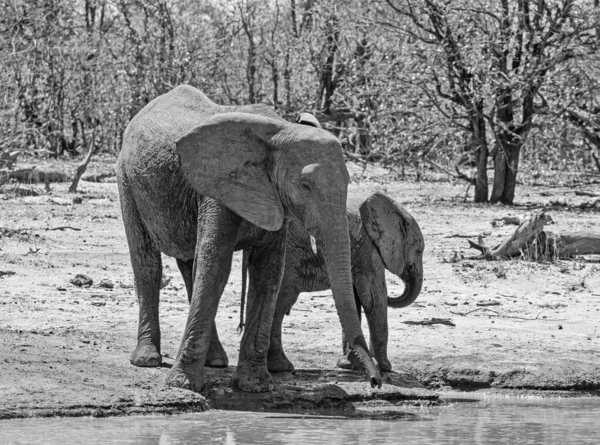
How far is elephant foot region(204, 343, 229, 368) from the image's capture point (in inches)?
301

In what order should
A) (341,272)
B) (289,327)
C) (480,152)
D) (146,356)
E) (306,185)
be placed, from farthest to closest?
(480,152) < (289,327) < (146,356) < (306,185) < (341,272)

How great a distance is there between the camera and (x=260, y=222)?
6438mm

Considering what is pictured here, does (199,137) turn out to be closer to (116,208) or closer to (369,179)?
(116,208)

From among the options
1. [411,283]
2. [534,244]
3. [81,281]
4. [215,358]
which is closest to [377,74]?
[534,244]

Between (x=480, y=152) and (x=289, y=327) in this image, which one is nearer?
(x=289, y=327)

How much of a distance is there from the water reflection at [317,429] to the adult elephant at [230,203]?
0.48m

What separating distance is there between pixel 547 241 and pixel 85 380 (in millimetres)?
6175

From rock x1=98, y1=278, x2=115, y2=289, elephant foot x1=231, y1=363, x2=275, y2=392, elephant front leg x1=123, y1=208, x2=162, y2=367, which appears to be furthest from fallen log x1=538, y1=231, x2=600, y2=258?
elephant foot x1=231, y1=363, x2=275, y2=392

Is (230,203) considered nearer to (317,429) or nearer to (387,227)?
(317,429)

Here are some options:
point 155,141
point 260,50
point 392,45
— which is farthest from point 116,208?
point 260,50

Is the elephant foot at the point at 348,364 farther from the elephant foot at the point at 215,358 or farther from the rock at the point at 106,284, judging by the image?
the rock at the point at 106,284

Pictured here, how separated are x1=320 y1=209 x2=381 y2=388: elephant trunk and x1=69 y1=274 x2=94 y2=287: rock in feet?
15.2

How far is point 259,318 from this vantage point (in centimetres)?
693

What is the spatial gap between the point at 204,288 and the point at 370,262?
5.19 ft
